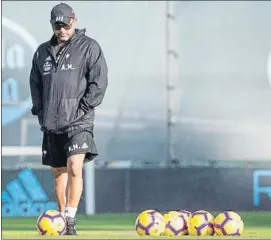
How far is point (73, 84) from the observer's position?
9836mm

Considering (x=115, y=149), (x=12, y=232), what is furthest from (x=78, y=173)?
(x=115, y=149)

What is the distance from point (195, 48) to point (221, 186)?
1.62 metres

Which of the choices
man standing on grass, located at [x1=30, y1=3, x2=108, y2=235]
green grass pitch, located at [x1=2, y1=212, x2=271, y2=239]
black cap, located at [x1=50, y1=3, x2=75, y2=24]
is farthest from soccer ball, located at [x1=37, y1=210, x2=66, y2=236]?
black cap, located at [x1=50, y1=3, x2=75, y2=24]

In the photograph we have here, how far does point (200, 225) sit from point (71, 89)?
5.18 feet

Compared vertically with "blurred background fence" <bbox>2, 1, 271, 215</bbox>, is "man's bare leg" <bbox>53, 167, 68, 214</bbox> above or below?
below

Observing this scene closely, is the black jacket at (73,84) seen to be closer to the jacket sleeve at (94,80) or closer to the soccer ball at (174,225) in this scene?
the jacket sleeve at (94,80)

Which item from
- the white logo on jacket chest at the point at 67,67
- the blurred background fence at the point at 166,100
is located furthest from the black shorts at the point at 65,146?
the blurred background fence at the point at 166,100

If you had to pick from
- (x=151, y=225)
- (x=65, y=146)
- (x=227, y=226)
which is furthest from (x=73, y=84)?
(x=227, y=226)

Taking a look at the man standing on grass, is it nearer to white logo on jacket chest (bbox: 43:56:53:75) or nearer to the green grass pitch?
white logo on jacket chest (bbox: 43:56:53:75)

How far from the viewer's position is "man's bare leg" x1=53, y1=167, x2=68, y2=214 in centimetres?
1014

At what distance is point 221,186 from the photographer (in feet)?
44.7

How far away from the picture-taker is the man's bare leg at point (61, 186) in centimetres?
1014

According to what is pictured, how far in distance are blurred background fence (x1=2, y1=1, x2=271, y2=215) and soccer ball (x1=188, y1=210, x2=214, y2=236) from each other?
418cm

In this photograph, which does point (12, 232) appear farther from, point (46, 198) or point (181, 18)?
point (181, 18)
